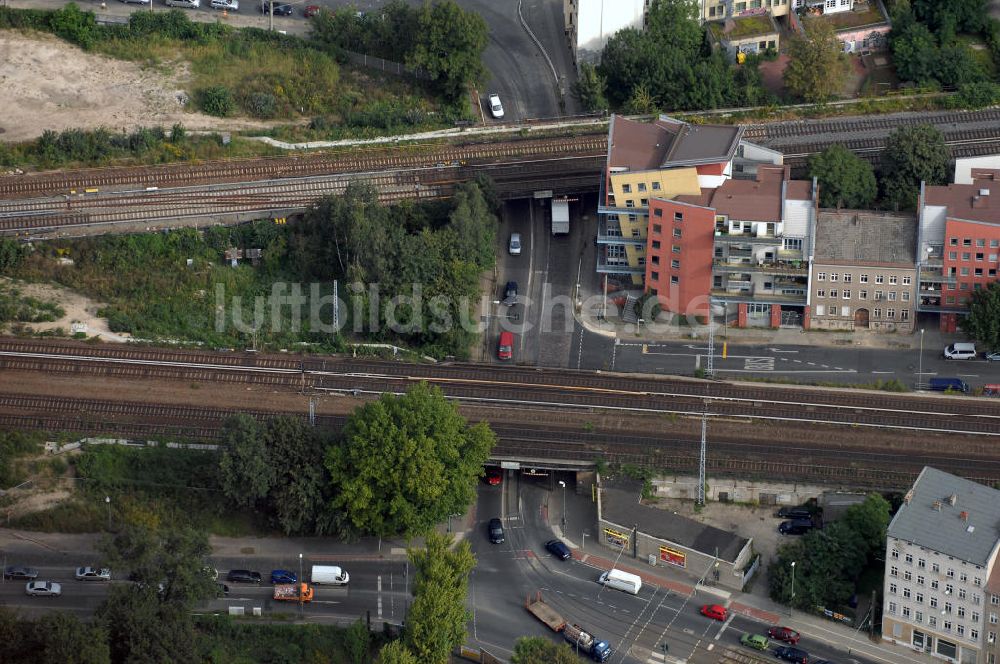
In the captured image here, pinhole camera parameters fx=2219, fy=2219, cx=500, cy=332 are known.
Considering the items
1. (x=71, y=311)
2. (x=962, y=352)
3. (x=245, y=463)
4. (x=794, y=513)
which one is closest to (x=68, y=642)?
(x=245, y=463)

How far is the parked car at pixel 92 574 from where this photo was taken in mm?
161875

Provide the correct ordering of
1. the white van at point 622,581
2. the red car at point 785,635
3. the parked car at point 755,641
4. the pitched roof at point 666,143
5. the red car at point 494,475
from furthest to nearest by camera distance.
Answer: the pitched roof at point 666,143 < the red car at point 494,475 < the white van at point 622,581 < the red car at point 785,635 < the parked car at point 755,641

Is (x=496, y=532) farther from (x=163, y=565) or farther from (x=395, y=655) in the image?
(x=163, y=565)

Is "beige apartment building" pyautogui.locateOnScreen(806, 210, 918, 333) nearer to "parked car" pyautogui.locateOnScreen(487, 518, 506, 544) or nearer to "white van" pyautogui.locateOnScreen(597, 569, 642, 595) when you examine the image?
"white van" pyautogui.locateOnScreen(597, 569, 642, 595)

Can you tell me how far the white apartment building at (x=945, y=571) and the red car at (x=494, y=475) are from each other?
32.3 metres

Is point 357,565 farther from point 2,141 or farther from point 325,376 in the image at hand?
point 2,141

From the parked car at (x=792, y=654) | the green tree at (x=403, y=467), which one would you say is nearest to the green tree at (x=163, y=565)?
the green tree at (x=403, y=467)

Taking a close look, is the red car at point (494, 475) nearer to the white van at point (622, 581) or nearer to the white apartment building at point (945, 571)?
the white van at point (622, 581)

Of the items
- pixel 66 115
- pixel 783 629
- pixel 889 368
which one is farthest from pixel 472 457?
pixel 66 115

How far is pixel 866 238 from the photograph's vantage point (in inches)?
7239

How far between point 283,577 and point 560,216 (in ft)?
159

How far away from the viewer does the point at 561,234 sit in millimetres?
195500

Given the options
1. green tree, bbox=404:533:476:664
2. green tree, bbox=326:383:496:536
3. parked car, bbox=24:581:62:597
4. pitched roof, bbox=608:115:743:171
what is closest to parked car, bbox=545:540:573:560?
green tree, bbox=326:383:496:536

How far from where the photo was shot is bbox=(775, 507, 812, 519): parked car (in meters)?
169
